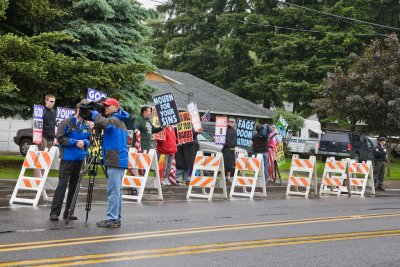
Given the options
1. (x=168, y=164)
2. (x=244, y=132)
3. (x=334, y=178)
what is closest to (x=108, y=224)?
(x=168, y=164)

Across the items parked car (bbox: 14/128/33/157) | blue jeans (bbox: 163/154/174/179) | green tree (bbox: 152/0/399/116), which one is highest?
green tree (bbox: 152/0/399/116)

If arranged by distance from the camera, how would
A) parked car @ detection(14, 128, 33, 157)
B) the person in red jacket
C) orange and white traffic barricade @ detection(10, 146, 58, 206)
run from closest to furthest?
orange and white traffic barricade @ detection(10, 146, 58, 206), the person in red jacket, parked car @ detection(14, 128, 33, 157)

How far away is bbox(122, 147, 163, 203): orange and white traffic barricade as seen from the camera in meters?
15.4

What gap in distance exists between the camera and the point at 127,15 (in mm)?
23453

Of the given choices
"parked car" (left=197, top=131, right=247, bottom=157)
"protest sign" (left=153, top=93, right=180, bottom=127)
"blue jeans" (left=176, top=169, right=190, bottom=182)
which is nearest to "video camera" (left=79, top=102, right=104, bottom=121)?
"protest sign" (left=153, top=93, right=180, bottom=127)

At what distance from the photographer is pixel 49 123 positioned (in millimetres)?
16266

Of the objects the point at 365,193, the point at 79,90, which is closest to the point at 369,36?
the point at 365,193

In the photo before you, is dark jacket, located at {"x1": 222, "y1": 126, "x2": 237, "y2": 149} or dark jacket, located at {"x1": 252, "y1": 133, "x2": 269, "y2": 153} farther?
dark jacket, located at {"x1": 222, "y1": 126, "x2": 237, "y2": 149}

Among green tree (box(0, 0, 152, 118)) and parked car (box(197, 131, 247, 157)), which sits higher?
green tree (box(0, 0, 152, 118))

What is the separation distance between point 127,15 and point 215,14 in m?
36.4

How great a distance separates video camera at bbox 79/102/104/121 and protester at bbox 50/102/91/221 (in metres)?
0.32

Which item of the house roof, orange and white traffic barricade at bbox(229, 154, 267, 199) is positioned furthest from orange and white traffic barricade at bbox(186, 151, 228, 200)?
the house roof

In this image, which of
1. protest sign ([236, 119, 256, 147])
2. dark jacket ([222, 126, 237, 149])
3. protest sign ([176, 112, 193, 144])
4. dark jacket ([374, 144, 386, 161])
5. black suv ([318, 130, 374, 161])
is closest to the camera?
protest sign ([176, 112, 193, 144])

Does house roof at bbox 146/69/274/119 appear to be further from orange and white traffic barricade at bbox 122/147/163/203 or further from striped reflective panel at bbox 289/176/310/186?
orange and white traffic barricade at bbox 122/147/163/203
